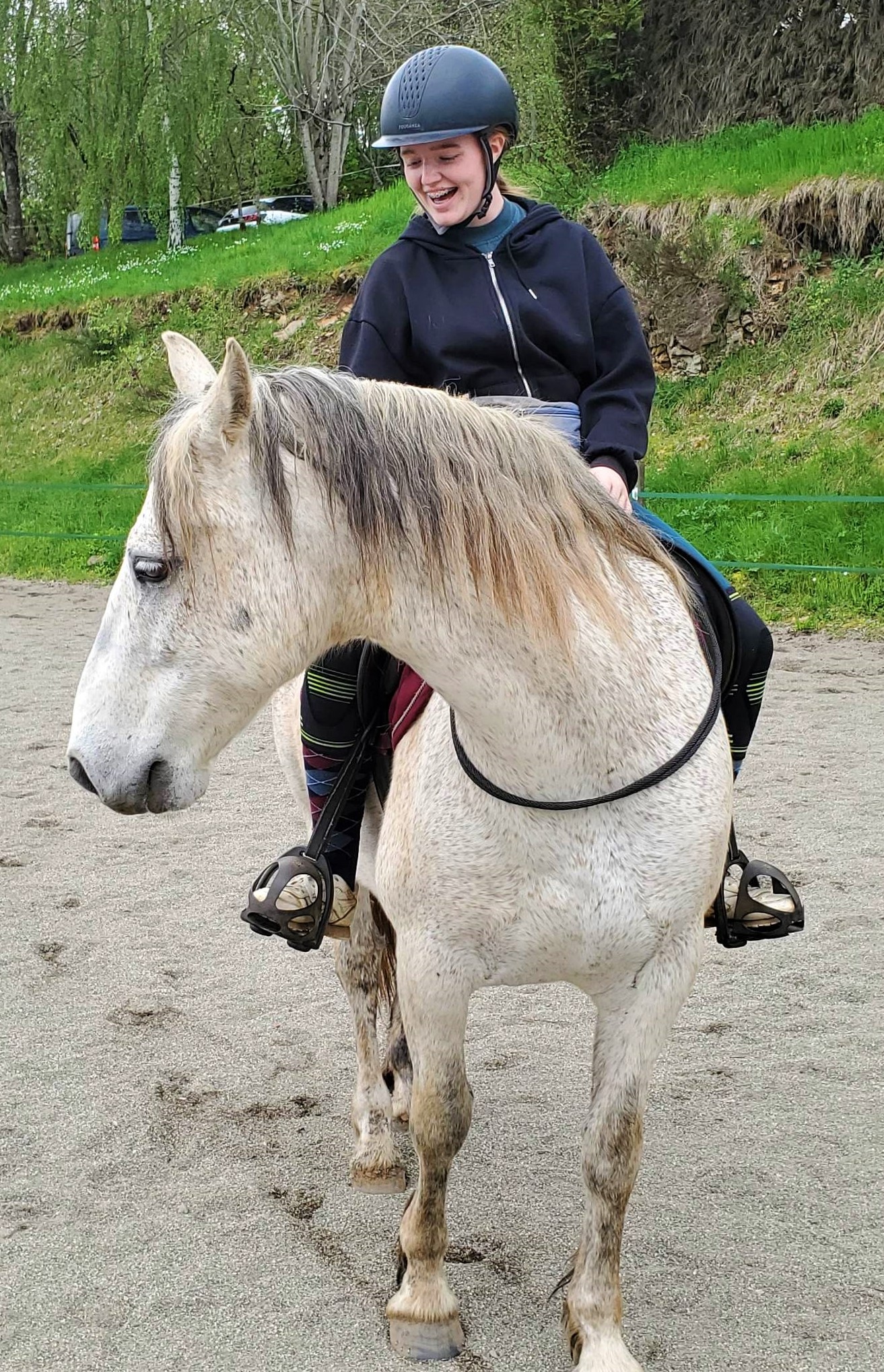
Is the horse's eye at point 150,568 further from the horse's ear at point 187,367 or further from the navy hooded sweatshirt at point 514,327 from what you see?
the navy hooded sweatshirt at point 514,327

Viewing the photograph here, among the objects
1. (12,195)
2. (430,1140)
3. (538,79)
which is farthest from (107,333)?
(430,1140)

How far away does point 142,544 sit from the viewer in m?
1.70

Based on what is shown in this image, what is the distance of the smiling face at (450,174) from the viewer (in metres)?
2.32

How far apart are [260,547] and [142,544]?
172 millimetres

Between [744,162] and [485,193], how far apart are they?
10213 millimetres

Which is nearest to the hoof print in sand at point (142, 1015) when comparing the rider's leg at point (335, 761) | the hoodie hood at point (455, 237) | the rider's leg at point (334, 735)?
the rider's leg at point (335, 761)

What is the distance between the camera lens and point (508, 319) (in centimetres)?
234

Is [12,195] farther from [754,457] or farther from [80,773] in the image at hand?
[80,773]

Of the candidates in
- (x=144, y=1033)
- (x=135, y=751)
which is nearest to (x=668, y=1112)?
(x=144, y=1033)

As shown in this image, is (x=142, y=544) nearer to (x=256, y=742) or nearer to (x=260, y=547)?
(x=260, y=547)

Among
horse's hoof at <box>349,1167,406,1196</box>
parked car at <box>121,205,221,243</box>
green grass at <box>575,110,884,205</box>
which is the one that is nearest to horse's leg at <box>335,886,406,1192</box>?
horse's hoof at <box>349,1167,406,1196</box>

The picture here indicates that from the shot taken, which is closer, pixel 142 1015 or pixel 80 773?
pixel 80 773

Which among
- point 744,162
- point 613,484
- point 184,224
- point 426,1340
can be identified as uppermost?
point 613,484

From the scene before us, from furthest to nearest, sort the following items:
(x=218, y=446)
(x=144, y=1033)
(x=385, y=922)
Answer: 1. (x=144, y=1033)
2. (x=385, y=922)
3. (x=218, y=446)
